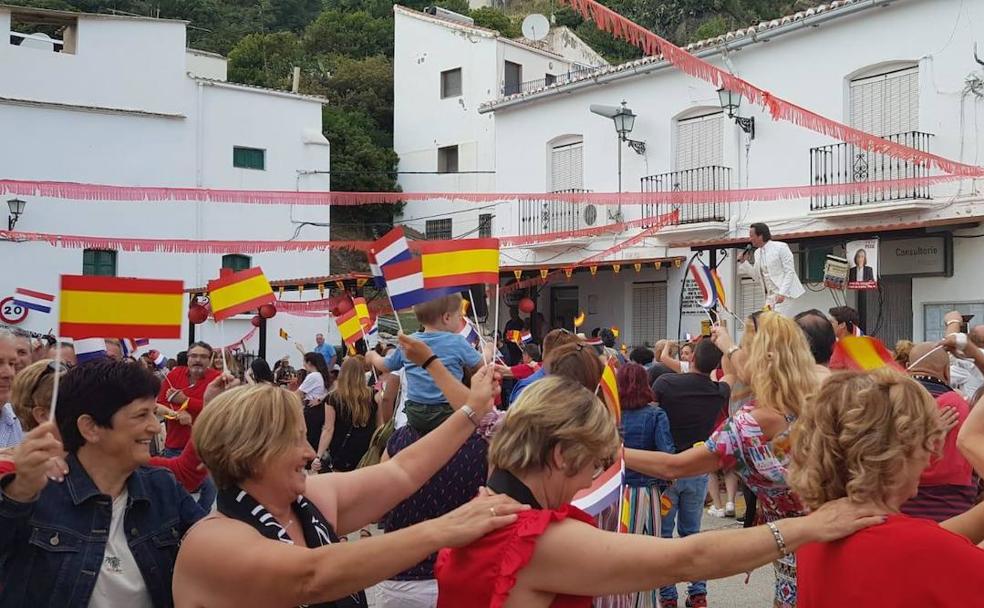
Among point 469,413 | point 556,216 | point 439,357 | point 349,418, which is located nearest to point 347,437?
point 349,418

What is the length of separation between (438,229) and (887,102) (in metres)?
17.1

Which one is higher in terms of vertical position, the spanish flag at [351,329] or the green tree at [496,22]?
the green tree at [496,22]

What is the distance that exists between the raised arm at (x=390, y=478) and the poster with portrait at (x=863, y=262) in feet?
43.1

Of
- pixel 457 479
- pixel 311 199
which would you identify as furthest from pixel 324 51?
pixel 457 479

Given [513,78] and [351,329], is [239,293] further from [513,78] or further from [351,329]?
[513,78]

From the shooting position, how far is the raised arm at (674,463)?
404 cm

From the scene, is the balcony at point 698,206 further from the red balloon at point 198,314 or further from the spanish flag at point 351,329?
the spanish flag at point 351,329

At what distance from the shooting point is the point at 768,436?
3990 millimetres

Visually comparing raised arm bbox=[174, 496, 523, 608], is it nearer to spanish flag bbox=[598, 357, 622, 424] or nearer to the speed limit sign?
spanish flag bbox=[598, 357, 622, 424]

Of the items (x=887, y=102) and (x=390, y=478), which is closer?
(x=390, y=478)

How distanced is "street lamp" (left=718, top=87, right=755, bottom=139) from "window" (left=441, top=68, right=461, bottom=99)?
14150 mm

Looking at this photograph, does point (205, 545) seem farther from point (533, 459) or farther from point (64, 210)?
point (64, 210)

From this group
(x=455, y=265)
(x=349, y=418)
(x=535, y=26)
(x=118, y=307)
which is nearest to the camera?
(x=118, y=307)

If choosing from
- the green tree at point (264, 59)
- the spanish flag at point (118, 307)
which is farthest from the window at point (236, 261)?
the spanish flag at point (118, 307)
